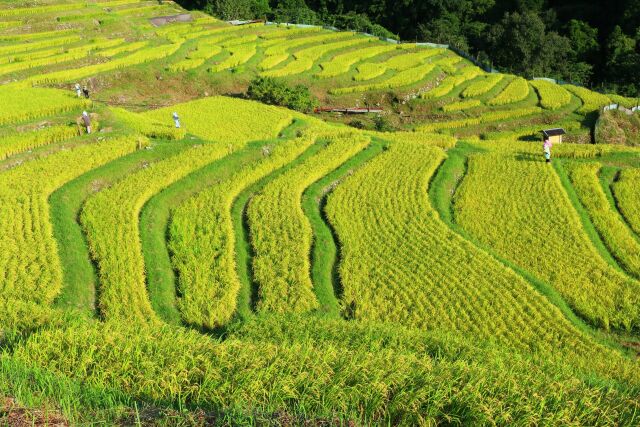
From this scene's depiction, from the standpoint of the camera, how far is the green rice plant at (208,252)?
1281 cm

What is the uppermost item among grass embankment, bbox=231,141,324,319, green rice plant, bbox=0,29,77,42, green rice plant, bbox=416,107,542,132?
green rice plant, bbox=0,29,77,42

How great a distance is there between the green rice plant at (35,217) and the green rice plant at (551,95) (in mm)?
33376

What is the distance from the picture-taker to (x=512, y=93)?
4434 cm

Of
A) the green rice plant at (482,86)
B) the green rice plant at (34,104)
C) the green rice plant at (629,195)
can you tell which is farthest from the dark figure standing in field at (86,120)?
the green rice plant at (482,86)

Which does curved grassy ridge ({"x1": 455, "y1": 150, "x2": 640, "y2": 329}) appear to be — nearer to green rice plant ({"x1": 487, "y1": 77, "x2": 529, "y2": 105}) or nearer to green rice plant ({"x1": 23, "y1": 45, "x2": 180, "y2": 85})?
green rice plant ({"x1": 487, "y1": 77, "x2": 529, "y2": 105})

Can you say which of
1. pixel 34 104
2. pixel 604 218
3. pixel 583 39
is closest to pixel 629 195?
pixel 604 218

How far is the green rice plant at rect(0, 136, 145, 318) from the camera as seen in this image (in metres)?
12.5

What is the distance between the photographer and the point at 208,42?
5241cm

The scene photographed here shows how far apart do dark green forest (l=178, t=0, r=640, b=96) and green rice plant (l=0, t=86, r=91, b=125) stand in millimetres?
48200

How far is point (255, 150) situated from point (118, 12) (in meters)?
43.6

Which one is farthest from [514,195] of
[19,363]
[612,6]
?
[612,6]

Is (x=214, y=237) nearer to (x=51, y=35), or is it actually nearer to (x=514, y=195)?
(x=514, y=195)

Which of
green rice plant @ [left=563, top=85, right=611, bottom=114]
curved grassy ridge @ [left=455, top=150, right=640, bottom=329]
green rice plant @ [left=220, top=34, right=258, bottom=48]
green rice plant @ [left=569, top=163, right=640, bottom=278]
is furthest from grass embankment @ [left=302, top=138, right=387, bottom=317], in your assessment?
green rice plant @ [left=220, top=34, right=258, bottom=48]

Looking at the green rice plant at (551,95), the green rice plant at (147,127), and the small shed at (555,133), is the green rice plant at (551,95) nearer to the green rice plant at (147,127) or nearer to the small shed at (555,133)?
the small shed at (555,133)
